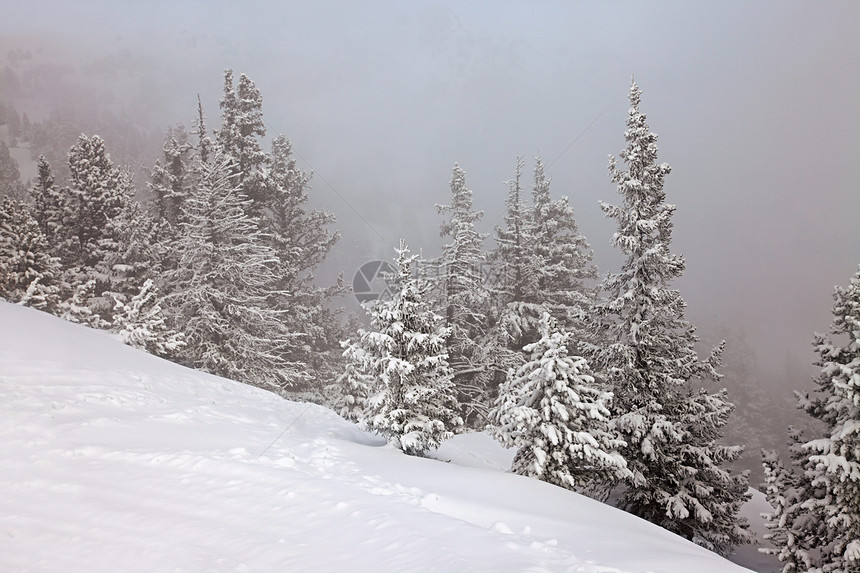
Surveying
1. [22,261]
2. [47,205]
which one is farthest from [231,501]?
[47,205]

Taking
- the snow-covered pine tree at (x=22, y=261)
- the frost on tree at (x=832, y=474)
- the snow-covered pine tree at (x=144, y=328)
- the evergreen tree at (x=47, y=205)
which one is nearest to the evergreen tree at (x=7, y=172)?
the evergreen tree at (x=47, y=205)

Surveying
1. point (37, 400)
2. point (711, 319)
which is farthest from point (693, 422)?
point (711, 319)

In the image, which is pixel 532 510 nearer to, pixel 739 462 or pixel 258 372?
pixel 258 372

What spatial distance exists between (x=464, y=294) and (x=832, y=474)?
14.8 m

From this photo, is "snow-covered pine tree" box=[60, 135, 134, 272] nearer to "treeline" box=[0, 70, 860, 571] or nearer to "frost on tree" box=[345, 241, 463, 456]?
"treeline" box=[0, 70, 860, 571]

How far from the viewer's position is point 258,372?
71.5ft

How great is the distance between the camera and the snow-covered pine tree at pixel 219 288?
64.3 ft

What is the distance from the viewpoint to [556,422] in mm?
10555

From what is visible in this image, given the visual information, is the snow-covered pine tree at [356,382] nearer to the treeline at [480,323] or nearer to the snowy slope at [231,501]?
the treeline at [480,323]

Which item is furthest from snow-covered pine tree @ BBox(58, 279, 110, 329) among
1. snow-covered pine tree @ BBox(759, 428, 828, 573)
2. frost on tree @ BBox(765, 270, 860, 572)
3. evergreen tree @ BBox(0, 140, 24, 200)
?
evergreen tree @ BBox(0, 140, 24, 200)

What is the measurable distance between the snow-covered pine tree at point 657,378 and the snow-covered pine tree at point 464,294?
7932 mm

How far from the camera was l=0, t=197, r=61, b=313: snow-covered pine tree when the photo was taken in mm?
18375

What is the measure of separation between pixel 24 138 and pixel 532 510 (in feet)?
416

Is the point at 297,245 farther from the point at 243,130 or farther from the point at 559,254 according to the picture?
the point at 559,254
